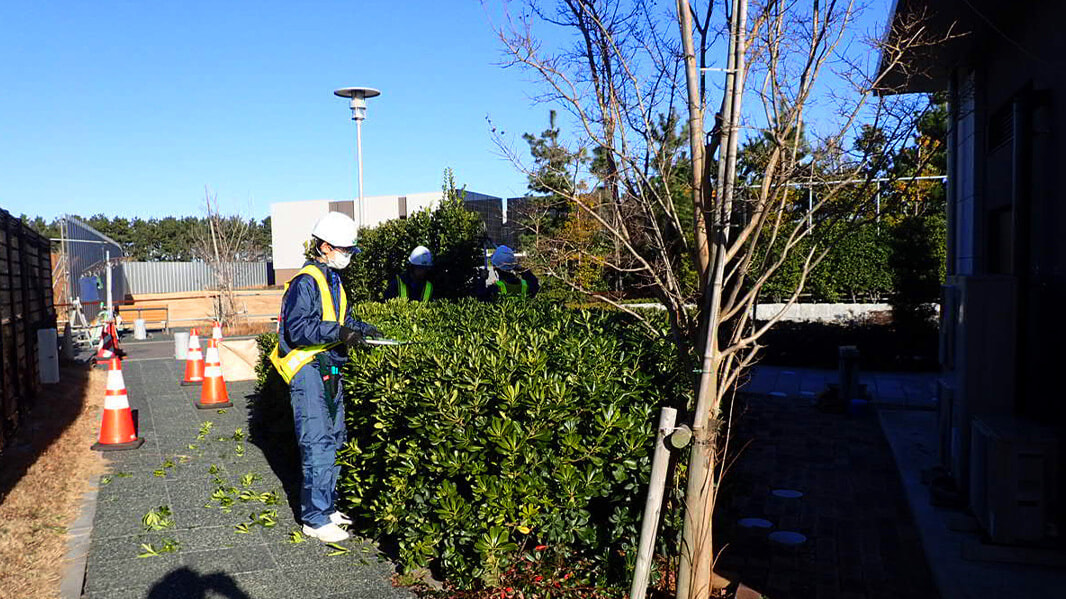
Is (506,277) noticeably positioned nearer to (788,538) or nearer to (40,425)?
(788,538)

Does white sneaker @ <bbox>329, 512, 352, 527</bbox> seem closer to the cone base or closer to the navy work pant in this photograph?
the navy work pant

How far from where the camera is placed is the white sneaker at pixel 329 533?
15.6 feet

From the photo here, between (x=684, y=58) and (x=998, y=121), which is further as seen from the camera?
(x=998, y=121)

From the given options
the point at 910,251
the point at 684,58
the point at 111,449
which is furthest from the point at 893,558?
the point at 910,251

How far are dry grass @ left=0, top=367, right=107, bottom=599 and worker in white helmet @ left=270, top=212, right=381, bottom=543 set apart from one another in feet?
4.63

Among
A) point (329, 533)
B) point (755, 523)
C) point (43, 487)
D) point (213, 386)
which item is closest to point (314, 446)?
point (329, 533)

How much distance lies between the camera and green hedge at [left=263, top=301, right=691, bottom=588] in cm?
362

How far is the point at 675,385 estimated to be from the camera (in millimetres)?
3973

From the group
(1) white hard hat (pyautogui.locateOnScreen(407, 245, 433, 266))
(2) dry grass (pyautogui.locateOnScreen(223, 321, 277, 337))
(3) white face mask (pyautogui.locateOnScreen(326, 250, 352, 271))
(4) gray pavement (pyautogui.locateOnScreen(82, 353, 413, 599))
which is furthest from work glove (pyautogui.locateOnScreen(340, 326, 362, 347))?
(2) dry grass (pyautogui.locateOnScreen(223, 321, 277, 337))

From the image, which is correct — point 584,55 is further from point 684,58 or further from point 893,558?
point 893,558

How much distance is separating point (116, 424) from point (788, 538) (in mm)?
6097

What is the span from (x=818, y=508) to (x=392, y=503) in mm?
3088

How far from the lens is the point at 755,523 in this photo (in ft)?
17.0

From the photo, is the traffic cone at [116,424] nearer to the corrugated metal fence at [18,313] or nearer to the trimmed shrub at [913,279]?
the corrugated metal fence at [18,313]
